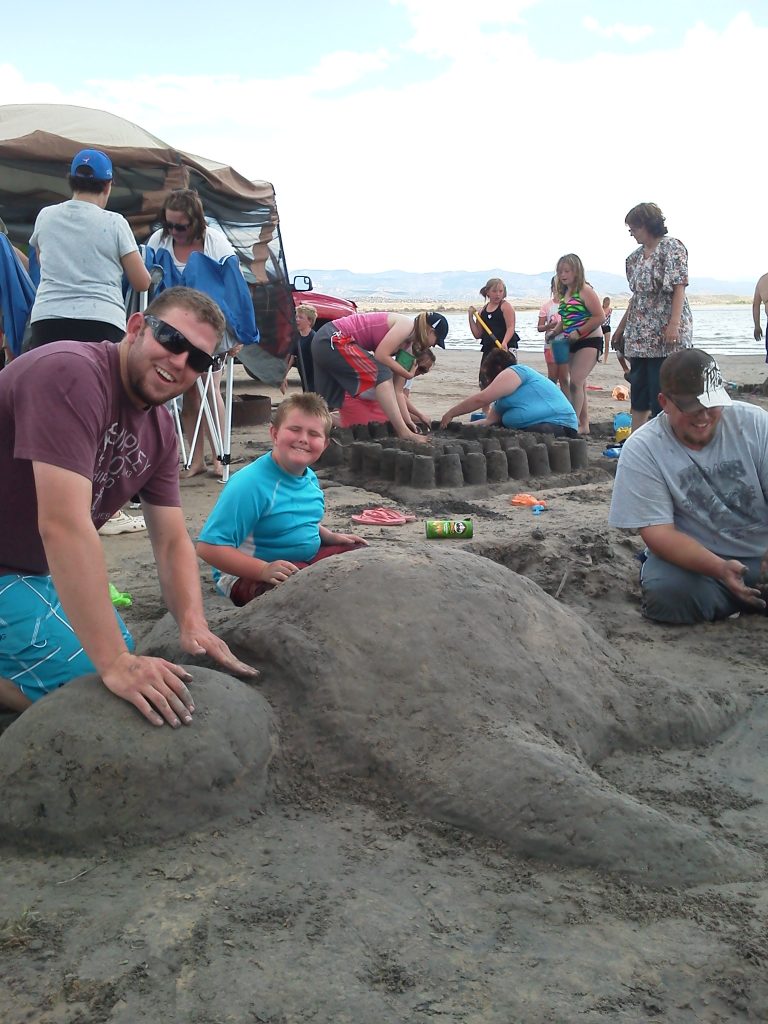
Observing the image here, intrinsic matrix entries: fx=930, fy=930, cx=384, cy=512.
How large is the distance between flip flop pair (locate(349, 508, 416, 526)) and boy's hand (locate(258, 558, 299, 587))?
7.34 feet

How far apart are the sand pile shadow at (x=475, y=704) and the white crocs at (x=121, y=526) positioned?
249 cm

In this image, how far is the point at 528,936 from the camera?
2.00 metres

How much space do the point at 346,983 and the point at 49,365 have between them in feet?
5.48

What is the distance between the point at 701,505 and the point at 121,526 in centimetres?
336

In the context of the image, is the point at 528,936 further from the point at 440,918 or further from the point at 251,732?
the point at 251,732

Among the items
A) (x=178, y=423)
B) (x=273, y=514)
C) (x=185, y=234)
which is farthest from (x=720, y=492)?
(x=178, y=423)

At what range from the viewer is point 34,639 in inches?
114

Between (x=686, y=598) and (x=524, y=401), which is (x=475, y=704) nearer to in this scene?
(x=686, y=598)

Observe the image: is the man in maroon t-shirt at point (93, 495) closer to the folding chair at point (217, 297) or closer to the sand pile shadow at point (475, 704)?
the sand pile shadow at point (475, 704)

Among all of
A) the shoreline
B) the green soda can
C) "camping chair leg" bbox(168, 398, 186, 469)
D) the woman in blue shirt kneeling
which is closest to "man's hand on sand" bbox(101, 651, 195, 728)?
the green soda can

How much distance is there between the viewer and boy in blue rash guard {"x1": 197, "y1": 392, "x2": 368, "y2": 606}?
3.75 meters

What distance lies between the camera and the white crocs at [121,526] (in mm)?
5586

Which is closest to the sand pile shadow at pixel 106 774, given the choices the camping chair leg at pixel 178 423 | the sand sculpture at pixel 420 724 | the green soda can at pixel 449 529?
the sand sculpture at pixel 420 724

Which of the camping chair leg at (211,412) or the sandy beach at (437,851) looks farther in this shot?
the camping chair leg at (211,412)
